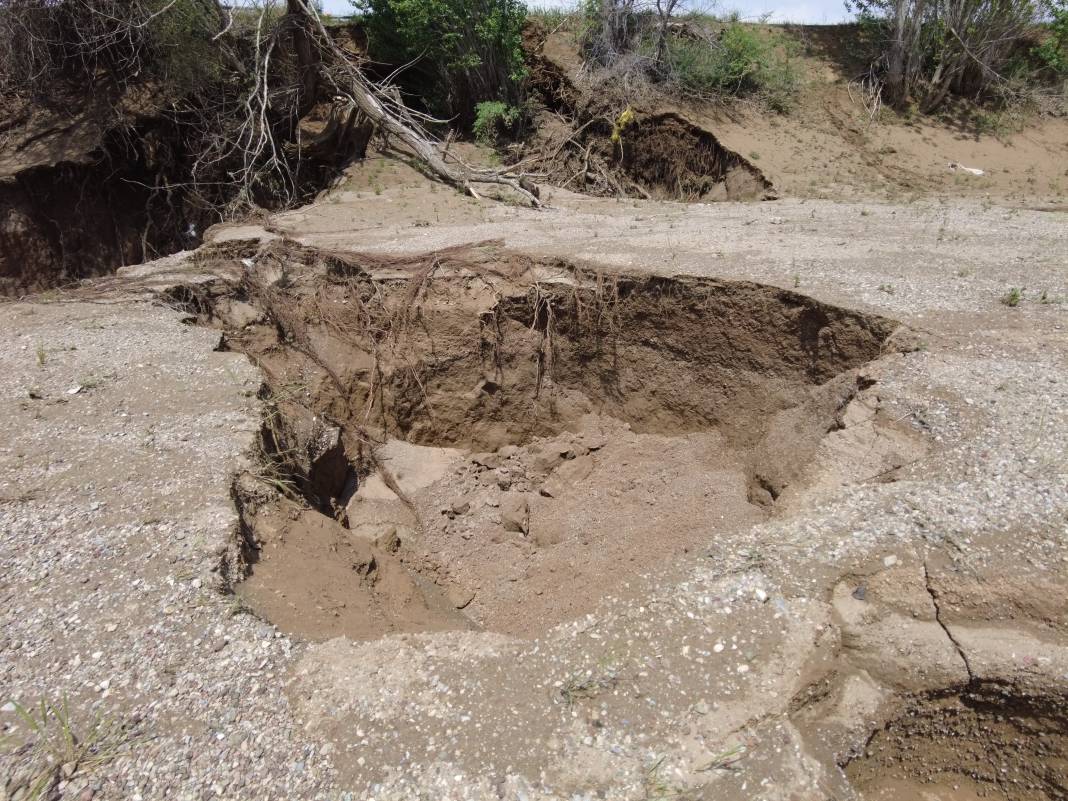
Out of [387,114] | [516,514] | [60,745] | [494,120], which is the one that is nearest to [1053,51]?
[494,120]

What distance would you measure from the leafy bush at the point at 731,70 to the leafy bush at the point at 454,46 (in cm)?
312

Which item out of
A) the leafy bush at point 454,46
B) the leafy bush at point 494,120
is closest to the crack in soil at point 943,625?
the leafy bush at point 494,120

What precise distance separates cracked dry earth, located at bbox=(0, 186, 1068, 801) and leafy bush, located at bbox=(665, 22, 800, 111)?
6331 millimetres

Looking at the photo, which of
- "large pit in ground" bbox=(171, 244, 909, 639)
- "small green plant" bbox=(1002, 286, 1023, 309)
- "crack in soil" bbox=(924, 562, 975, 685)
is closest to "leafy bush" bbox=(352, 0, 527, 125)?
"large pit in ground" bbox=(171, 244, 909, 639)

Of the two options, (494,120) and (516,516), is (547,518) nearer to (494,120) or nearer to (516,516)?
(516,516)

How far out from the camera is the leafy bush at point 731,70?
39.4ft

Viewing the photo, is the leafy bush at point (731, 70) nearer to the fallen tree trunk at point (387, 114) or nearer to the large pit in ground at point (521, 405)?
the fallen tree trunk at point (387, 114)

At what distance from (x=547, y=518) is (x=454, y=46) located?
908 centimetres

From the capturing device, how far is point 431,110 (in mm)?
12164

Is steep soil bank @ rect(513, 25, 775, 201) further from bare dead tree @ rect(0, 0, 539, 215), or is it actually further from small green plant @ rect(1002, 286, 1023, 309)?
small green plant @ rect(1002, 286, 1023, 309)

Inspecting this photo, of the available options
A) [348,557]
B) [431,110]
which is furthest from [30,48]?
[348,557]

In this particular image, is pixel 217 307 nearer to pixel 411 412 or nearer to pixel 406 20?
pixel 411 412

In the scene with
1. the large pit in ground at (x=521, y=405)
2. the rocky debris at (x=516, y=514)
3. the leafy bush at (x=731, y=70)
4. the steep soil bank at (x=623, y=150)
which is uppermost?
the leafy bush at (x=731, y=70)

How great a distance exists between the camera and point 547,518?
561cm
